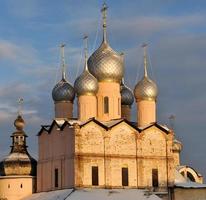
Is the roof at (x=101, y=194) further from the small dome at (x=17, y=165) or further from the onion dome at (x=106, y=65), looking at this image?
the onion dome at (x=106, y=65)

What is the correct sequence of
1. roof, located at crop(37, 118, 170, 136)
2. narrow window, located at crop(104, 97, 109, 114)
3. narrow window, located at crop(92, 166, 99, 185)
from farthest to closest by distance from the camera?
narrow window, located at crop(104, 97, 109, 114), roof, located at crop(37, 118, 170, 136), narrow window, located at crop(92, 166, 99, 185)

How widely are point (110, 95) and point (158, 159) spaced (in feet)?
17.4

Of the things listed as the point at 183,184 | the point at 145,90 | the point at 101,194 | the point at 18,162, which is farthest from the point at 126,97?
the point at 101,194

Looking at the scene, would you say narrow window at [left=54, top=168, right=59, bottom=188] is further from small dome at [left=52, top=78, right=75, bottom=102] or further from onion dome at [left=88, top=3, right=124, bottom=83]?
onion dome at [left=88, top=3, right=124, bottom=83]

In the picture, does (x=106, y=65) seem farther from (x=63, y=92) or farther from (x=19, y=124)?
(x=19, y=124)

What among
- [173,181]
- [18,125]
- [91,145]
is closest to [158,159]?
[173,181]

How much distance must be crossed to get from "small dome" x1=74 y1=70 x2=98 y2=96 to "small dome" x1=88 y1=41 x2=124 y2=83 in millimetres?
1112

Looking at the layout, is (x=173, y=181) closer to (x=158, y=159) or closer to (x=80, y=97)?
(x=158, y=159)

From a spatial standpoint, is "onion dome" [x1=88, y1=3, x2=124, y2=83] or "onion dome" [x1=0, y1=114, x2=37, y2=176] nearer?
"onion dome" [x1=88, y1=3, x2=124, y2=83]

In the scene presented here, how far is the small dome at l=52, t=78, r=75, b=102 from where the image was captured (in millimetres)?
47875

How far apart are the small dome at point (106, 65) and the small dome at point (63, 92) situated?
7.38 feet

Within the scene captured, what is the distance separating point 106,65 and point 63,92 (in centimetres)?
365

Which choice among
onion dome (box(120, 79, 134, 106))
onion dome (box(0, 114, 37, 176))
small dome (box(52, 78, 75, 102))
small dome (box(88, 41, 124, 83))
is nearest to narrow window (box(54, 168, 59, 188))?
onion dome (box(0, 114, 37, 176))

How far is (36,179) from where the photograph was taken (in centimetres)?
4853
